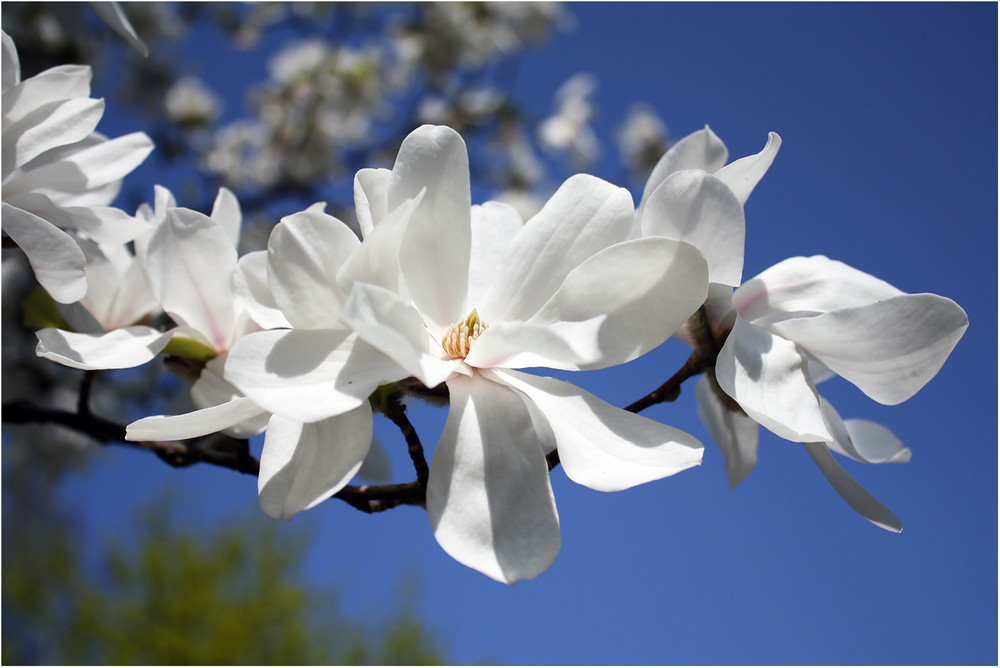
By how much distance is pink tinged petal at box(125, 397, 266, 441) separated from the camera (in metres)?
0.44

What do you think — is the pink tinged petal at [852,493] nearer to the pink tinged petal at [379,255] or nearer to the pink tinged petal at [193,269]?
the pink tinged petal at [379,255]

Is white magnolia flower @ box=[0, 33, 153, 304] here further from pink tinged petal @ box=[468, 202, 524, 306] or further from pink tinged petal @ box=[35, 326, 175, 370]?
pink tinged petal @ box=[468, 202, 524, 306]

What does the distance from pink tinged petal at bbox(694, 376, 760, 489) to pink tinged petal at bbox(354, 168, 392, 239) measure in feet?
1.10

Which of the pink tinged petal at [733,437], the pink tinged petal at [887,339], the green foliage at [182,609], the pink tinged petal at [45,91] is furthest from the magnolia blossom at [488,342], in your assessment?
the green foliage at [182,609]

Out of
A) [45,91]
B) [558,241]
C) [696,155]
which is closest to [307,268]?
[558,241]

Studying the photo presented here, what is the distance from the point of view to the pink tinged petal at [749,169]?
484mm

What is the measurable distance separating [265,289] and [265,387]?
0.13 meters

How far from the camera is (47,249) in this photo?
58cm

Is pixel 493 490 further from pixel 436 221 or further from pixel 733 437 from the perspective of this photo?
pixel 733 437

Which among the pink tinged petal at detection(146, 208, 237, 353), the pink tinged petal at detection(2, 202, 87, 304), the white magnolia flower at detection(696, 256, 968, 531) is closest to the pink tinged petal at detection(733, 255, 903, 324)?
the white magnolia flower at detection(696, 256, 968, 531)

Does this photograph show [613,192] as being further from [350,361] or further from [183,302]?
[183,302]

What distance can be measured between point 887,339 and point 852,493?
0.37ft

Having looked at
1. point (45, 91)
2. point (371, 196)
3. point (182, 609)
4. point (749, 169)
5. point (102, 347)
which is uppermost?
point (749, 169)

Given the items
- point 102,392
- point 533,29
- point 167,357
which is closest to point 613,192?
point 167,357
